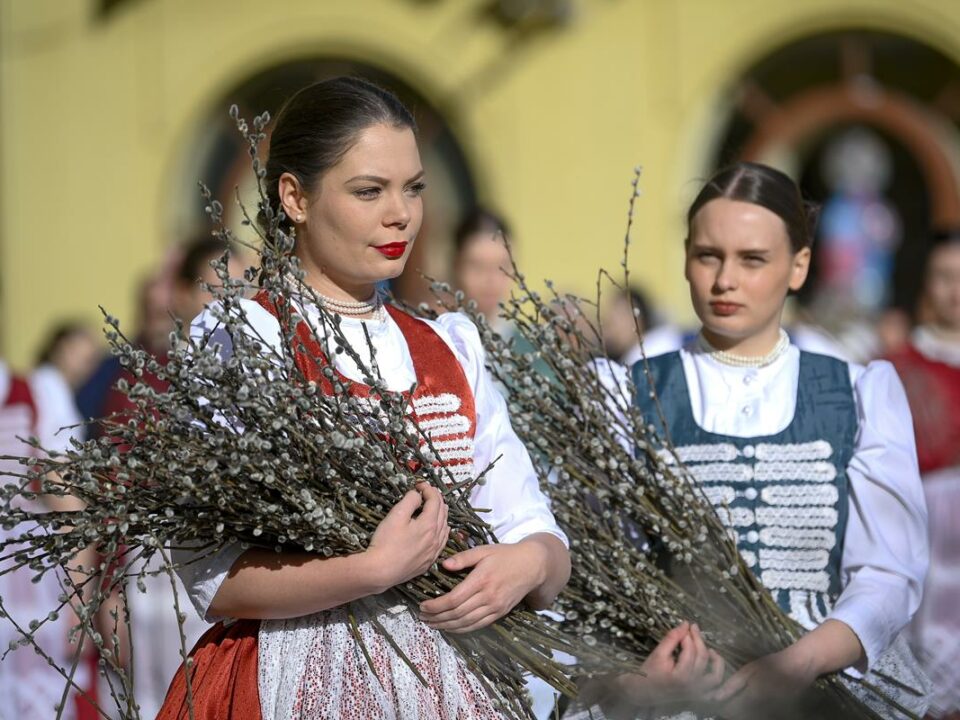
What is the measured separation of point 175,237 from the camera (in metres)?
10.5

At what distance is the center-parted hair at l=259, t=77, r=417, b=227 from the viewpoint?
92.9 inches

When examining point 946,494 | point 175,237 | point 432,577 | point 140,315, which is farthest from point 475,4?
point 432,577

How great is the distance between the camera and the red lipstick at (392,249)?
7.75 feet

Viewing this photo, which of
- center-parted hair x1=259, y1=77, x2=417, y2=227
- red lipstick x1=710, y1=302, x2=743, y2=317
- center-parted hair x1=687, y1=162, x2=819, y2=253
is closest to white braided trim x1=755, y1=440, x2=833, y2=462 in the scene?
red lipstick x1=710, y1=302, x2=743, y2=317

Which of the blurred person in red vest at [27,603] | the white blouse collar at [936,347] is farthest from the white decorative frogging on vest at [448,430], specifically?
the white blouse collar at [936,347]

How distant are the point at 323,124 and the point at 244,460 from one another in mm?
573

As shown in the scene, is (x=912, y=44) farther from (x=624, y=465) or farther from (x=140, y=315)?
(x=624, y=465)

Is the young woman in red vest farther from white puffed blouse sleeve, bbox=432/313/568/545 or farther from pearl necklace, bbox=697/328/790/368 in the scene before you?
pearl necklace, bbox=697/328/790/368

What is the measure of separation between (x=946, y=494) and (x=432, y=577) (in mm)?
2703

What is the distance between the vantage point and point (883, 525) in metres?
2.73

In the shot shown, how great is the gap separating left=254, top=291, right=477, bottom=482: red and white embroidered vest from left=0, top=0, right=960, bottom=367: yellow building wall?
7231 mm

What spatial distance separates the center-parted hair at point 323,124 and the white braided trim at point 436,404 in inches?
14.2

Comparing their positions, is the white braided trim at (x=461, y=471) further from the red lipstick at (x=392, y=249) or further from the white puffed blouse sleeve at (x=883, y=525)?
the white puffed blouse sleeve at (x=883, y=525)

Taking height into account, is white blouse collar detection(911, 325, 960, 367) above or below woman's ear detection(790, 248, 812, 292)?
above
